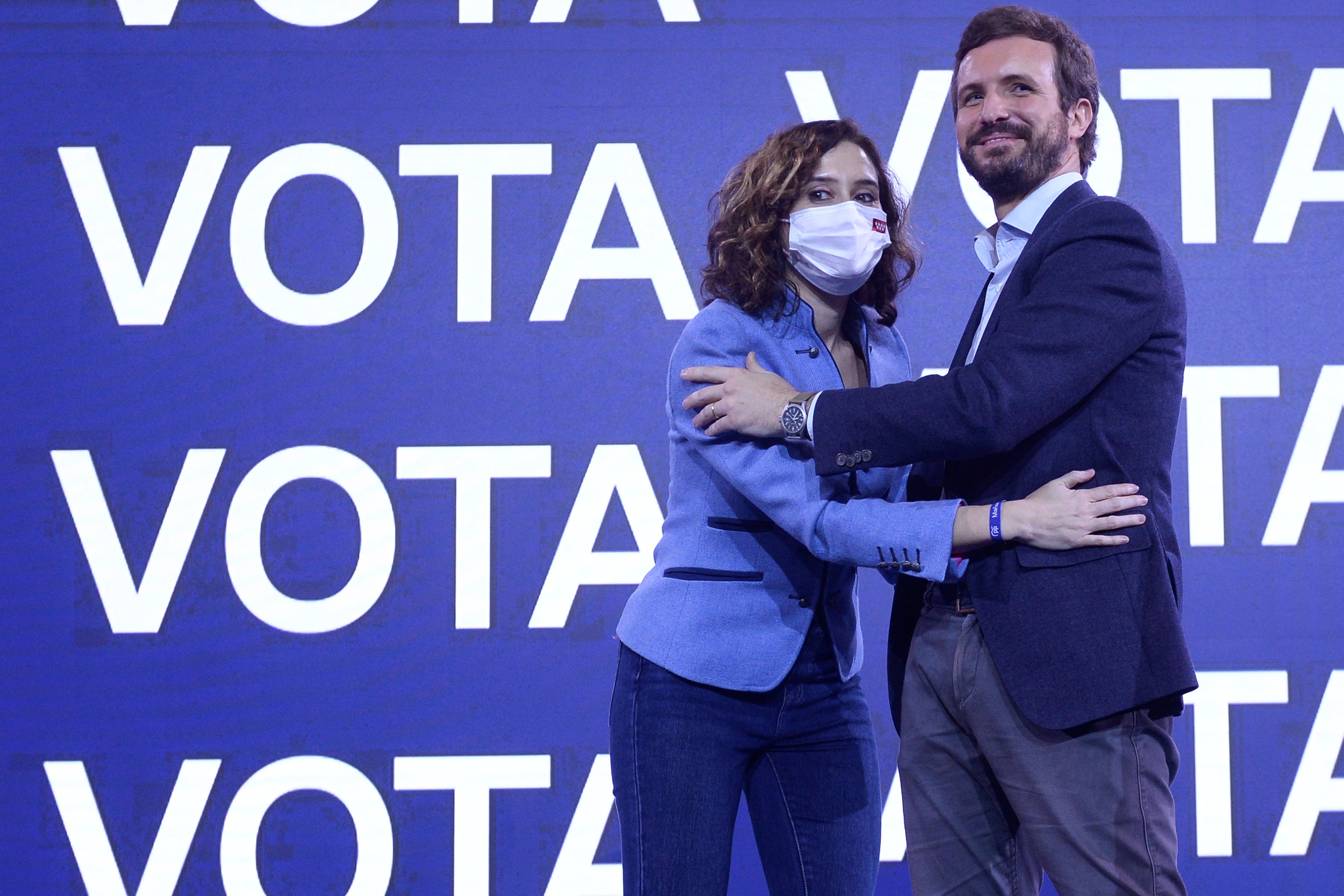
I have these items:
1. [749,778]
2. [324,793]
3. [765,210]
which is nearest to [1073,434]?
[765,210]

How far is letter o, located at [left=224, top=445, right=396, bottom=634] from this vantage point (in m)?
2.76

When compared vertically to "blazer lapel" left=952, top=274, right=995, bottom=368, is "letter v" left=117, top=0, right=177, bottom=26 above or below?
above

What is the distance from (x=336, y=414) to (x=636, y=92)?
110cm

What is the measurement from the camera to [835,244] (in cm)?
172

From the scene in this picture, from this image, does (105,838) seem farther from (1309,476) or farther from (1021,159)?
(1309,476)

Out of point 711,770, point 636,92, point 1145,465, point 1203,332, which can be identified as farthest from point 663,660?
point 1203,332

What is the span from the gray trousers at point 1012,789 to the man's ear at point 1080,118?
29.6 inches

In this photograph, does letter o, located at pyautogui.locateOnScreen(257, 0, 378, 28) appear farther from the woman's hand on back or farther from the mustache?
the woman's hand on back

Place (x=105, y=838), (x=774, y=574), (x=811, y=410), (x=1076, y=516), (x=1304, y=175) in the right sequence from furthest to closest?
(x=1304, y=175) < (x=105, y=838) < (x=774, y=574) < (x=811, y=410) < (x=1076, y=516)

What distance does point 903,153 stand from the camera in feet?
9.38

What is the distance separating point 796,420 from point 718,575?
→ 26cm

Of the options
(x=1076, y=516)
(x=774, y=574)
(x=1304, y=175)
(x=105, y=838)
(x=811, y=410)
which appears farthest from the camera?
(x=1304, y=175)

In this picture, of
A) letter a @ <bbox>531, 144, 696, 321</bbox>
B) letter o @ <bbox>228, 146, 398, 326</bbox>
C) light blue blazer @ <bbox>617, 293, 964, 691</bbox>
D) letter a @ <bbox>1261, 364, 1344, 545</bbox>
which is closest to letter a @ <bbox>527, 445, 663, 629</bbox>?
letter a @ <bbox>531, 144, 696, 321</bbox>

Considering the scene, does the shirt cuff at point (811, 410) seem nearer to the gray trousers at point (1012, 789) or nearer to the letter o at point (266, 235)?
the gray trousers at point (1012, 789)
